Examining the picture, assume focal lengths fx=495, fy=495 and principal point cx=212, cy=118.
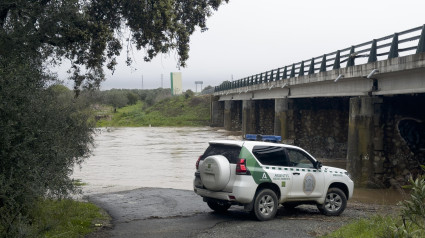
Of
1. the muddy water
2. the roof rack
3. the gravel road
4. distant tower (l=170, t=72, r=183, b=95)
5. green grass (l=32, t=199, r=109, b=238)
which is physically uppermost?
distant tower (l=170, t=72, r=183, b=95)

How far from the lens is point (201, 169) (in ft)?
33.7

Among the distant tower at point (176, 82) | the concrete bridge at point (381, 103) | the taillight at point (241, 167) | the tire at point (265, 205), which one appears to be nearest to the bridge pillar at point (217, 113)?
the concrete bridge at point (381, 103)

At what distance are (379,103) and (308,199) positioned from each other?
10672 millimetres

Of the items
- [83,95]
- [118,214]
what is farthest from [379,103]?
[118,214]

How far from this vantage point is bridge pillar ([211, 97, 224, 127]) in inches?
2974

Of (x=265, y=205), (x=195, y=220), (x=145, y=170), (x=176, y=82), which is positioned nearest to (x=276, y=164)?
(x=265, y=205)

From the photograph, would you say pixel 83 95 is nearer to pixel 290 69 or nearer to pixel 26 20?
pixel 26 20

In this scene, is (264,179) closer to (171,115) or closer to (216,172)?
(216,172)

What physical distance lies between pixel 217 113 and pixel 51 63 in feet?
214

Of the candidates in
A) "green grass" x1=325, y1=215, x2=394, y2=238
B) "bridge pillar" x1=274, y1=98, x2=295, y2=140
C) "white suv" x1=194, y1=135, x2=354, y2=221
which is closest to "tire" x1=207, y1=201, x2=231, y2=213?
"white suv" x1=194, y1=135, x2=354, y2=221

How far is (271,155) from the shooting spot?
34.2 ft

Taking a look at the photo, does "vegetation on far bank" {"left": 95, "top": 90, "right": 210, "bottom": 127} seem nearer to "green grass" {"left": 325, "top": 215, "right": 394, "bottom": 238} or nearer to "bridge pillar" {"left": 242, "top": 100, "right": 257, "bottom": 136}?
"bridge pillar" {"left": 242, "top": 100, "right": 257, "bottom": 136}

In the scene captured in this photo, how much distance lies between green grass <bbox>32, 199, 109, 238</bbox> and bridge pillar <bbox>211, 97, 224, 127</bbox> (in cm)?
6390

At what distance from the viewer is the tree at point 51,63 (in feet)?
21.6
